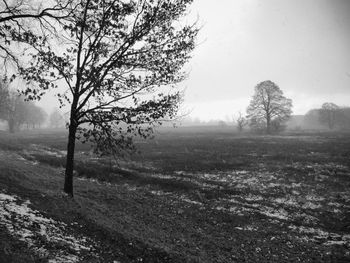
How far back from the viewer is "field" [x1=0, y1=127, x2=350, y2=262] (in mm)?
8633

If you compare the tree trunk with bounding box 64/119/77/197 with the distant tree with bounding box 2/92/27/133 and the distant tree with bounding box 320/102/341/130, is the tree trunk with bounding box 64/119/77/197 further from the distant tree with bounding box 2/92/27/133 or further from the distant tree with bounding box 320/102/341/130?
the distant tree with bounding box 320/102/341/130

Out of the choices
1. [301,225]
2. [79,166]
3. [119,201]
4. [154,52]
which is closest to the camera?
[154,52]

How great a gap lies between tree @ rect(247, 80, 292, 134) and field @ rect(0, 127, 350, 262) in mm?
44875

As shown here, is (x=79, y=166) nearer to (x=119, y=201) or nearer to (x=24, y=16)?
(x=119, y=201)

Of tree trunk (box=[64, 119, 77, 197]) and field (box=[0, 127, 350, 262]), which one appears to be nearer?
field (box=[0, 127, 350, 262])

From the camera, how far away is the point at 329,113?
105m

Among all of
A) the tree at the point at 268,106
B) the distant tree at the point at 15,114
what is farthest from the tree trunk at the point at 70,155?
the distant tree at the point at 15,114

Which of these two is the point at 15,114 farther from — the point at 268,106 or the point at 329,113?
the point at 329,113

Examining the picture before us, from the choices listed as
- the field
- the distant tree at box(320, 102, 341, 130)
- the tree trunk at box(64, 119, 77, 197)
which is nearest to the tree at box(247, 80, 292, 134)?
the field

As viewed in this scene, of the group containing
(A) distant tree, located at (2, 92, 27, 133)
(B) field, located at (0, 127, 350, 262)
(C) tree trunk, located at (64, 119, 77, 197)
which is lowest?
(B) field, located at (0, 127, 350, 262)

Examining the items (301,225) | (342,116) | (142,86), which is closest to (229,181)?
(301,225)

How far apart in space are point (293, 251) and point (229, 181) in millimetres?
11058

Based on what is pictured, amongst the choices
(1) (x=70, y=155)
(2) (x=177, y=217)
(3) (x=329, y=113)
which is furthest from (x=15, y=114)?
(3) (x=329, y=113)

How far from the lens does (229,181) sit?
872 inches
